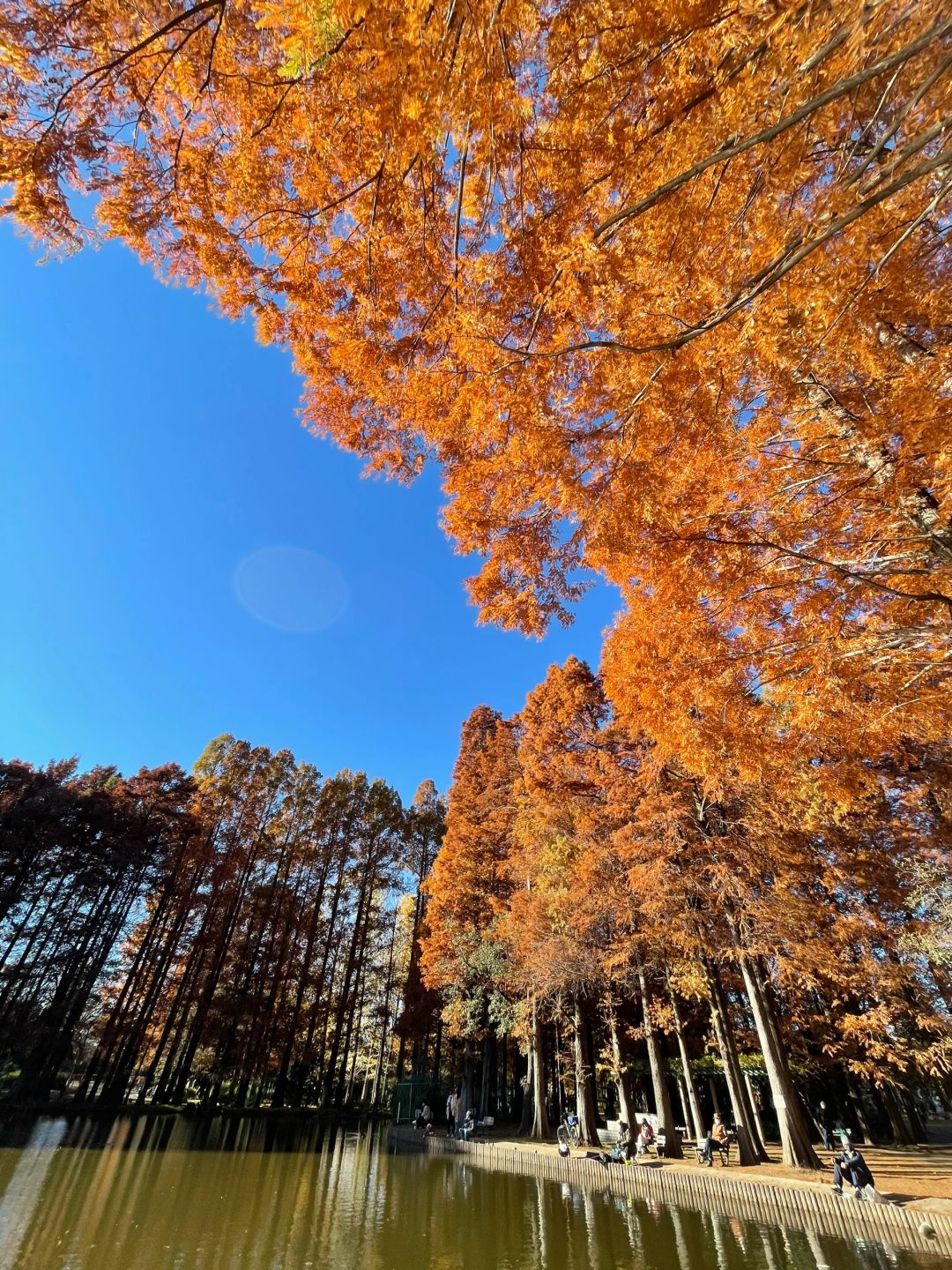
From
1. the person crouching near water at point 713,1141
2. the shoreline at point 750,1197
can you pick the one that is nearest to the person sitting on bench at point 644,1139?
the shoreline at point 750,1197

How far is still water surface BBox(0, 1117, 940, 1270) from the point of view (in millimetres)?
5660

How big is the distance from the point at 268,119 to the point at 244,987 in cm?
2592

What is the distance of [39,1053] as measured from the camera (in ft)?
55.6

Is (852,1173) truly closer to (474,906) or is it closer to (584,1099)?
(584,1099)

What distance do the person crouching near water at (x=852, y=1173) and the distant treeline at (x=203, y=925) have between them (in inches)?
808

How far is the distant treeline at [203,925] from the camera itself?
17859mm

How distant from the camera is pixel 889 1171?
9094mm

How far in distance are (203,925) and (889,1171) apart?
21963mm

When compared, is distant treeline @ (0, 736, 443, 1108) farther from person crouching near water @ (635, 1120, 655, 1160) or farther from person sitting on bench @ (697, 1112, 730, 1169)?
person sitting on bench @ (697, 1112, 730, 1169)

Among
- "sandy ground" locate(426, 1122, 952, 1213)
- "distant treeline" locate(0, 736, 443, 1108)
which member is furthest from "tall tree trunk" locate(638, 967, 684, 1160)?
"distant treeline" locate(0, 736, 443, 1108)

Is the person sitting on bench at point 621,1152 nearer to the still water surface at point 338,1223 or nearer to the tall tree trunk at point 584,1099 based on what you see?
the still water surface at point 338,1223

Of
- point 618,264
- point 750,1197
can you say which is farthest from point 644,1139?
point 618,264

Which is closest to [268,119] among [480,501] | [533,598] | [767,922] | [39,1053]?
[480,501]

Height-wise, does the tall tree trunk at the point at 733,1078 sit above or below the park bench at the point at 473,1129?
above
